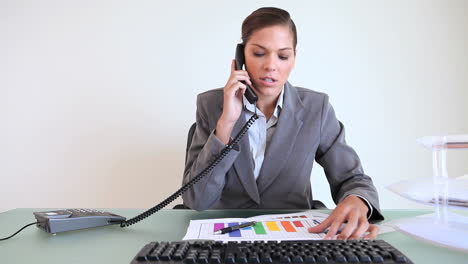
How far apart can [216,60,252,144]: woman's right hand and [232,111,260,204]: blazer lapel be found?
3.9 inches

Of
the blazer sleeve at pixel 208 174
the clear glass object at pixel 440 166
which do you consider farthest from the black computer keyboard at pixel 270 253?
the blazer sleeve at pixel 208 174

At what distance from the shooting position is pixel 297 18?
83.8 inches

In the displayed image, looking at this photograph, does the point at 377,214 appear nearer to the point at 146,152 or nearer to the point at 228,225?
the point at 228,225

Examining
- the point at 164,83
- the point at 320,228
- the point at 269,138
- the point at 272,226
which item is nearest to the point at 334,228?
the point at 320,228

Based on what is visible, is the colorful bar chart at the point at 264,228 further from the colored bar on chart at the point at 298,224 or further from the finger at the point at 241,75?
the finger at the point at 241,75

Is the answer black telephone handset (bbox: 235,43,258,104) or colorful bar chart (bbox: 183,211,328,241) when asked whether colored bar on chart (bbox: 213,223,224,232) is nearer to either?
colorful bar chart (bbox: 183,211,328,241)

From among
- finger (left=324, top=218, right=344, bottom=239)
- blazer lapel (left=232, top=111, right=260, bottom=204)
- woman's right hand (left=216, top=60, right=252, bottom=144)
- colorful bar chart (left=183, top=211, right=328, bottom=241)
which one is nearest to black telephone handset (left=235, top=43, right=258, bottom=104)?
woman's right hand (left=216, top=60, right=252, bottom=144)

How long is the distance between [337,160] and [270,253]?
81 cm

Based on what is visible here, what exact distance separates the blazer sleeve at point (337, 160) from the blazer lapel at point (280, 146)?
122 mm

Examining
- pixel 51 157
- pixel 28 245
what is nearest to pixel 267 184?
pixel 28 245

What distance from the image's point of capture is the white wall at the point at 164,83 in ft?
6.84

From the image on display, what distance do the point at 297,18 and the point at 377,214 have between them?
1397 millimetres

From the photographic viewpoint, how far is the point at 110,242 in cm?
86

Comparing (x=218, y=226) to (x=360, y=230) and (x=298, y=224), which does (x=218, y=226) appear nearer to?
(x=298, y=224)
